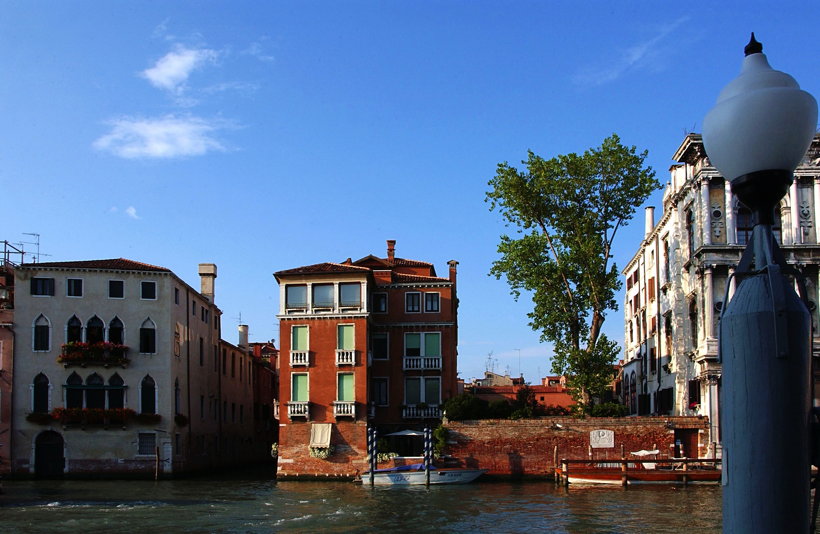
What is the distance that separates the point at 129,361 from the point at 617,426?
20057 millimetres

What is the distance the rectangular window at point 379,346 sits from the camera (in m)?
38.5

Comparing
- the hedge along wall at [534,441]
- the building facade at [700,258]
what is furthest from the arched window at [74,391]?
the building facade at [700,258]

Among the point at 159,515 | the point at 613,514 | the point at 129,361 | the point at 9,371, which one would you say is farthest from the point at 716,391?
the point at 9,371

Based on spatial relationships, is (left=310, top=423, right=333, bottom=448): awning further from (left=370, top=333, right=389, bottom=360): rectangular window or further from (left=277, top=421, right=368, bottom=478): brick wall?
→ (left=370, top=333, right=389, bottom=360): rectangular window

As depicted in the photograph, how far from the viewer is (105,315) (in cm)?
3725

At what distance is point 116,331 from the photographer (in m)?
37.4

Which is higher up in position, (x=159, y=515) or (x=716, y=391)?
(x=716, y=391)

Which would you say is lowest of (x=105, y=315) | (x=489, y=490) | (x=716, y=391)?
(x=489, y=490)

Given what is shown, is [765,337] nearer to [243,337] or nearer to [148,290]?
[148,290]

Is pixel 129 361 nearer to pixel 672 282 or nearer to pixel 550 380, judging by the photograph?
pixel 672 282

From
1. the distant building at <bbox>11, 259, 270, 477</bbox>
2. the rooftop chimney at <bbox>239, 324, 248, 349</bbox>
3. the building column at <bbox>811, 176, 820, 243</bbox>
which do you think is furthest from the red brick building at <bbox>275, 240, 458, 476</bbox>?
the rooftop chimney at <bbox>239, 324, 248, 349</bbox>

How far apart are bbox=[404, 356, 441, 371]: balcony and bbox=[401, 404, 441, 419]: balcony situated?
5.30 feet

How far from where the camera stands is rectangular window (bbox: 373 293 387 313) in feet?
128

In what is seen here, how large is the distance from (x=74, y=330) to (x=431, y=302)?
15.1 meters
